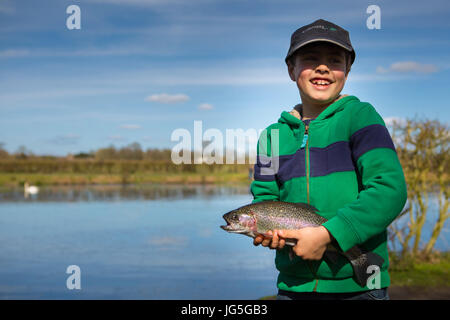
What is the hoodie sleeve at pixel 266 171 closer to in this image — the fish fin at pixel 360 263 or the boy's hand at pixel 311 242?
the boy's hand at pixel 311 242

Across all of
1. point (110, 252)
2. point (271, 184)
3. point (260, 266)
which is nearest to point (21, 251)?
point (110, 252)

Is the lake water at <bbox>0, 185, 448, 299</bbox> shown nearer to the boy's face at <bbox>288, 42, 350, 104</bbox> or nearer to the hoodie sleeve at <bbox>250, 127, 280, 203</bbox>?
the hoodie sleeve at <bbox>250, 127, 280, 203</bbox>

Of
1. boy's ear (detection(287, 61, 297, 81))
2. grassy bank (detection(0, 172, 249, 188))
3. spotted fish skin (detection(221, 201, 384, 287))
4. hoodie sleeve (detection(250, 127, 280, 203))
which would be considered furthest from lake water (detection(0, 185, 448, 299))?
grassy bank (detection(0, 172, 249, 188))

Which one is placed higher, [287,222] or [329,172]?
[329,172]

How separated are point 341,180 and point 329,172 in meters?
0.08

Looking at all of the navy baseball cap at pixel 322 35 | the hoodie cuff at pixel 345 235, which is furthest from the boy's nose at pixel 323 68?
the hoodie cuff at pixel 345 235

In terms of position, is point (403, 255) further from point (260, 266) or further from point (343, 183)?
point (343, 183)

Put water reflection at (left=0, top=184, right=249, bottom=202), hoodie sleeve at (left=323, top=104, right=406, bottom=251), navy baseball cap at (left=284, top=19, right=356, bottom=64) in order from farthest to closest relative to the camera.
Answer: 1. water reflection at (left=0, top=184, right=249, bottom=202)
2. navy baseball cap at (left=284, top=19, right=356, bottom=64)
3. hoodie sleeve at (left=323, top=104, right=406, bottom=251)

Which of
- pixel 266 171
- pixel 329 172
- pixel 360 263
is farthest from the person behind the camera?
pixel 266 171

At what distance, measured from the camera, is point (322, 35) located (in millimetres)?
2707

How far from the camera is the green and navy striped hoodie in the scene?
7.88 feet

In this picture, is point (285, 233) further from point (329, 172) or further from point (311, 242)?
point (329, 172)

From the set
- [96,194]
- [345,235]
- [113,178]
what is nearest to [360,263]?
[345,235]

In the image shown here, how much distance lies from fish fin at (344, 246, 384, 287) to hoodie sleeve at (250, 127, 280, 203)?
0.68m
